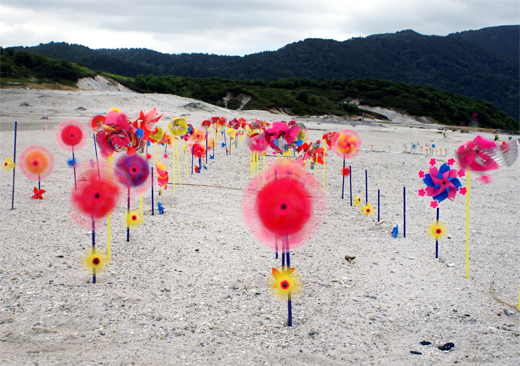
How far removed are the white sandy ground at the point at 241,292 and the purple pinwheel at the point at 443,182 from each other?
36.7 inches

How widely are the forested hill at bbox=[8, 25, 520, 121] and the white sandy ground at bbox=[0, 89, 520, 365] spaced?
103 meters

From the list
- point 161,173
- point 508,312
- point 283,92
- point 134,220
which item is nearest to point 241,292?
point 134,220

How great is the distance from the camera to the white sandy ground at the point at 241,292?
3.66 meters

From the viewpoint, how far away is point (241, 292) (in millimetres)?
4863

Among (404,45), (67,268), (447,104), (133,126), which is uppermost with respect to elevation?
(404,45)

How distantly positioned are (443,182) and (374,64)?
443 ft

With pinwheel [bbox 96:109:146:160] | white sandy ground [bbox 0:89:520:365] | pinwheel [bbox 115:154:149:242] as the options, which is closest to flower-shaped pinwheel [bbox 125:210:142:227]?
white sandy ground [bbox 0:89:520:365]

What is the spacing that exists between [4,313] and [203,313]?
1.93 metres

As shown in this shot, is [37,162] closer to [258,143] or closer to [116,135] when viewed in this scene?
[116,135]

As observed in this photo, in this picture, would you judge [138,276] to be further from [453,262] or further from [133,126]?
[453,262]

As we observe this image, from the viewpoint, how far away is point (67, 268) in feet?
17.0

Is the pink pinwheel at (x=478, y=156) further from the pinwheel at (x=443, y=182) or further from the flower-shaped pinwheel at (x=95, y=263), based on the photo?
the flower-shaped pinwheel at (x=95, y=263)

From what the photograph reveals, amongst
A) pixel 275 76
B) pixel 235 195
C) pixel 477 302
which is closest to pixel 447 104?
pixel 235 195

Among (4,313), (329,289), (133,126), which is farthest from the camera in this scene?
(133,126)
